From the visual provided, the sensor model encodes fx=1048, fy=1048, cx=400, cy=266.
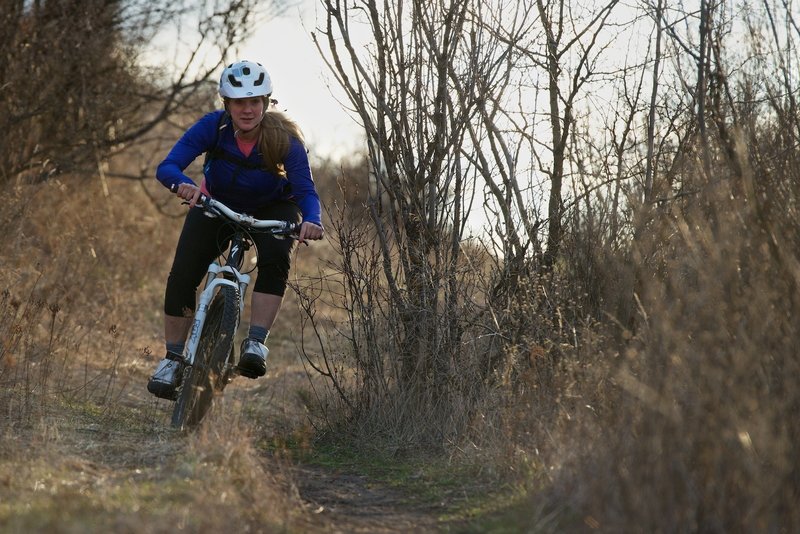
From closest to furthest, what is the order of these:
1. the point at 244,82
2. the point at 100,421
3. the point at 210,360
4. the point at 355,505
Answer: the point at 355,505, the point at 210,360, the point at 244,82, the point at 100,421

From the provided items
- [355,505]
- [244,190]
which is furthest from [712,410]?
[244,190]

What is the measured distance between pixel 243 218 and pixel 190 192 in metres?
0.28

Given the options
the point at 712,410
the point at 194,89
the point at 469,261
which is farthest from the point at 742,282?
the point at 194,89

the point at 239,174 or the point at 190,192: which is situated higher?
the point at 239,174

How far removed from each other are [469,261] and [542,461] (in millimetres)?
1811

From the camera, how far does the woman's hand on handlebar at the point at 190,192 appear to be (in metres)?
4.99

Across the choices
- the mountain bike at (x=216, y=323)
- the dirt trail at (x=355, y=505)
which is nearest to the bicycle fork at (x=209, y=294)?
the mountain bike at (x=216, y=323)

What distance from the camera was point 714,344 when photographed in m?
3.75

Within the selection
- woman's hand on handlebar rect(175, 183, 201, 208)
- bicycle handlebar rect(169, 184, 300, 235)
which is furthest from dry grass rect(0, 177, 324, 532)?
woman's hand on handlebar rect(175, 183, 201, 208)

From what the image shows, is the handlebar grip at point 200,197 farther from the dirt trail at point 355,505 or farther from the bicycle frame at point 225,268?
the dirt trail at point 355,505

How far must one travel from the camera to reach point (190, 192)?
500 centimetres

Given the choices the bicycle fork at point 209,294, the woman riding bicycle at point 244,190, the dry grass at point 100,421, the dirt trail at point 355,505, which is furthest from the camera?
the woman riding bicycle at point 244,190

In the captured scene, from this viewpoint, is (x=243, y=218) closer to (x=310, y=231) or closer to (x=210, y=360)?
(x=310, y=231)

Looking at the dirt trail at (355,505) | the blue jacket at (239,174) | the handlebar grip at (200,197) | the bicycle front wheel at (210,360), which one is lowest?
the dirt trail at (355,505)
